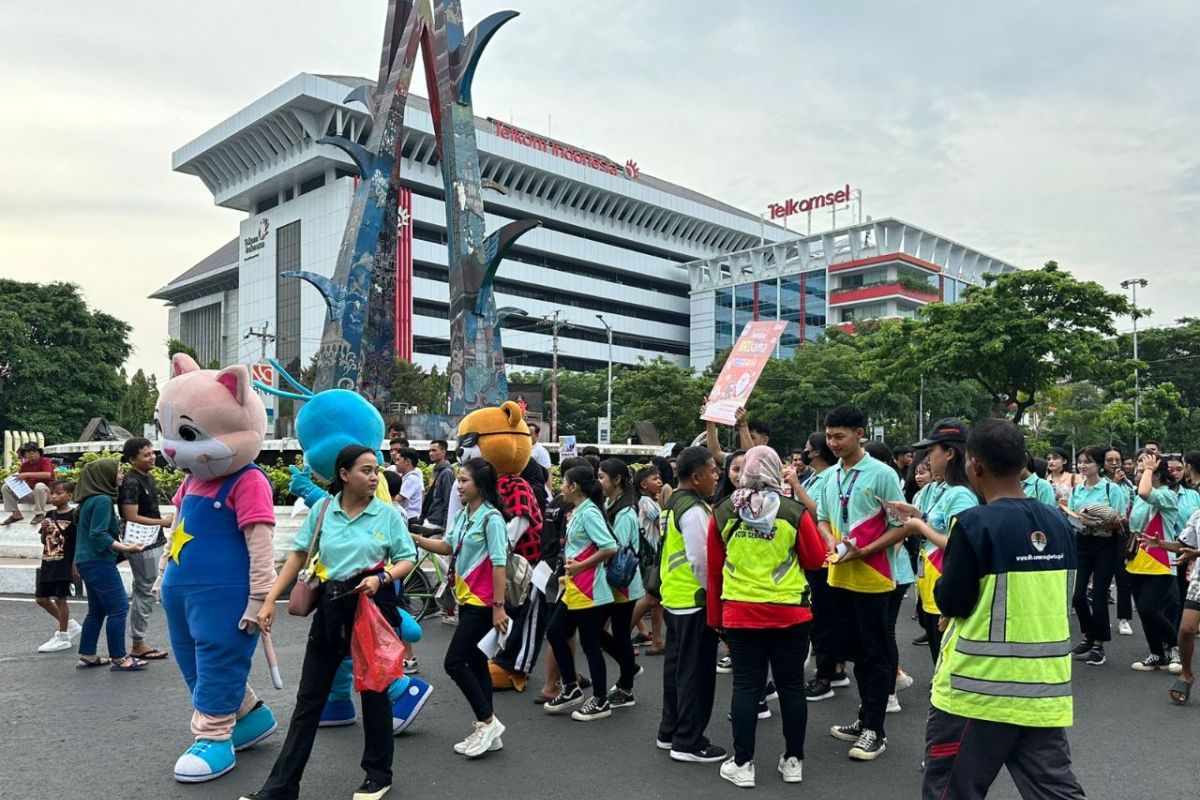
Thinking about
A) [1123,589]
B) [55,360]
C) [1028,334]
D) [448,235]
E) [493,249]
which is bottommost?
[1123,589]

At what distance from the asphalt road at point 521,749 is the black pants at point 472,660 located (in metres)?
0.30

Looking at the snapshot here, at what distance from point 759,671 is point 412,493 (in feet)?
18.2

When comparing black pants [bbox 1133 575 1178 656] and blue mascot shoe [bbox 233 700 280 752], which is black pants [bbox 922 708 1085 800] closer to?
blue mascot shoe [bbox 233 700 280 752]

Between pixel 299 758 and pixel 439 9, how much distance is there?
22.3m


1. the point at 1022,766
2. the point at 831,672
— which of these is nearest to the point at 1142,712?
the point at 831,672

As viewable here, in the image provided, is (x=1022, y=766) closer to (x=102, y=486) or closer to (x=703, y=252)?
(x=102, y=486)

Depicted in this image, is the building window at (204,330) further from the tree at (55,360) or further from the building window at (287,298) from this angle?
the tree at (55,360)

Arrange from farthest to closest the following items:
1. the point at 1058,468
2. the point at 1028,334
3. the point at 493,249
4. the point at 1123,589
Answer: the point at 1028,334 → the point at 493,249 → the point at 1058,468 → the point at 1123,589

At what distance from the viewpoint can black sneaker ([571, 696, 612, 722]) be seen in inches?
219

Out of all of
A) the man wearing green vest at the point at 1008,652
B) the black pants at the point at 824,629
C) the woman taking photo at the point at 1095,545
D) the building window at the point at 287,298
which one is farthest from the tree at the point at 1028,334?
the building window at the point at 287,298

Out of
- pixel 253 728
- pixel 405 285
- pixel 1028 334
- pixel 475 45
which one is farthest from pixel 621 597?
pixel 405 285

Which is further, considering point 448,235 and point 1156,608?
point 448,235

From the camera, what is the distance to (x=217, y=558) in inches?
186

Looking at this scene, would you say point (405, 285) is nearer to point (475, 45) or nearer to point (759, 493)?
point (475, 45)
